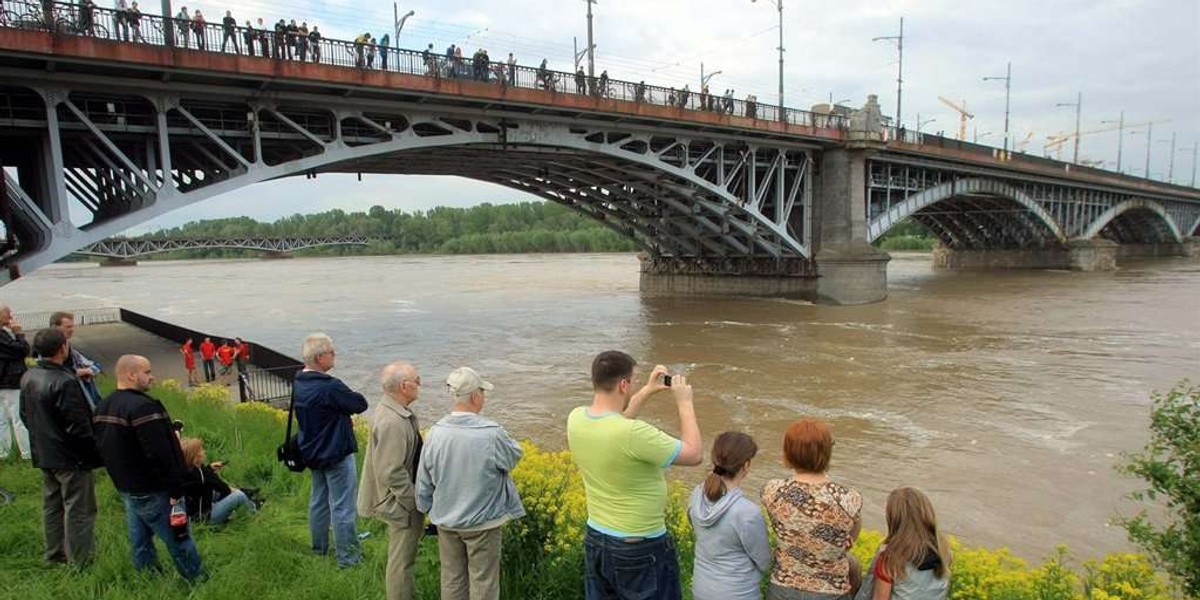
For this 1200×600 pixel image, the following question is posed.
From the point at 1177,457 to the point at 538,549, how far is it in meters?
3.40

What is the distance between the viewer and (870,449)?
10.7 meters

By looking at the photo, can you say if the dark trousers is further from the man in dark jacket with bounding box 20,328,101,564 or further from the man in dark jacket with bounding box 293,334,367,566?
the man in dark jacket with bounding box 293,334,367,566

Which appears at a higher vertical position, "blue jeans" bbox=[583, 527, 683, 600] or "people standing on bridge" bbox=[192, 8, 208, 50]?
"people standing on bridge" bbox=[192, 8, 208, 50]

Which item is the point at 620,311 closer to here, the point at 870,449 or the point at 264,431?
the point at 870,449

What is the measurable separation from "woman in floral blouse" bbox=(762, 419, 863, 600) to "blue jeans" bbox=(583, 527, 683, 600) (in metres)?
0.47

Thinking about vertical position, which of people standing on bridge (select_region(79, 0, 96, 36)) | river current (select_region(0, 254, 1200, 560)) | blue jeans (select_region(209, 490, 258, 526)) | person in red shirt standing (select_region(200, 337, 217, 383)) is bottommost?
river current (select_region(0, 254, 1200, 560))

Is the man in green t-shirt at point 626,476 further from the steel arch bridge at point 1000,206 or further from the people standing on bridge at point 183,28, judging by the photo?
the steel arch bridge at point 1000,206

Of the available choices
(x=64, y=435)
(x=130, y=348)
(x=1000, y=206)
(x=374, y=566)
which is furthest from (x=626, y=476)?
(x=1000, y=206)

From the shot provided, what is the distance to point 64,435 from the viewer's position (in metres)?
4.34

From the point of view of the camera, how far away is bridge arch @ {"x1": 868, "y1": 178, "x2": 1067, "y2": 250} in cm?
3503

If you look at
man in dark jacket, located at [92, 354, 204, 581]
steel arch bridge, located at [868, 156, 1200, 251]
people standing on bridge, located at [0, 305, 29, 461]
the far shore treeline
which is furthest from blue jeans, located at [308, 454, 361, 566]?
the far shore treeline

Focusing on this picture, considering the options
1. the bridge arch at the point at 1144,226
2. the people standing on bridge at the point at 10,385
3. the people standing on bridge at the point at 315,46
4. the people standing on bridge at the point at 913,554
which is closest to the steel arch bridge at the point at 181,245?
the people standing on bridge at the point at 315,46

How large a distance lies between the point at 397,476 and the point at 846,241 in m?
30.9

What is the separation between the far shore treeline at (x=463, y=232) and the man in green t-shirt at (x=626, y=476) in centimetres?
9673
